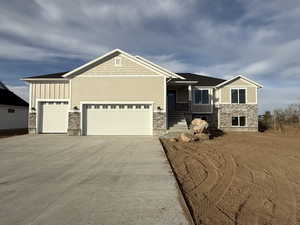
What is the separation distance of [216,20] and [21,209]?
44.0 feet

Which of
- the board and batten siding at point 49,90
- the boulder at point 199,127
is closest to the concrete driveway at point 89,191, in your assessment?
the boulder at point 199,127

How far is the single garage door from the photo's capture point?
14562 millimetres

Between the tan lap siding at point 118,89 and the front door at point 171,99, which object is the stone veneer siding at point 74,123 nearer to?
the tan lap siding at point 118,89

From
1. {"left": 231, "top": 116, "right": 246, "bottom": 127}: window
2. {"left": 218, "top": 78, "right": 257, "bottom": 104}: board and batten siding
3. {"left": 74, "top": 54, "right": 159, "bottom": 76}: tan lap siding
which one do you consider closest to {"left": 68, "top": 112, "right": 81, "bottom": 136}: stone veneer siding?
{"left": 74, "top": 54, "right": 159, "bottom": 76}: tan lap siding

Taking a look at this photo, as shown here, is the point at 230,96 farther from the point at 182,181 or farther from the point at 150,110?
the point at 182,181

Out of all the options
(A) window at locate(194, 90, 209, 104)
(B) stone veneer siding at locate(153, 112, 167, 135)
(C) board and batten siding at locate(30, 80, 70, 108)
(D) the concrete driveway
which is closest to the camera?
(D) the concrete driveway

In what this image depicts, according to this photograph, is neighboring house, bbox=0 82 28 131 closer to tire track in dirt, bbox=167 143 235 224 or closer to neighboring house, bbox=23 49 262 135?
neighboring house, bbox=23 49 262 135

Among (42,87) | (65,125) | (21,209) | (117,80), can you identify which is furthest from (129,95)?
(21,209)

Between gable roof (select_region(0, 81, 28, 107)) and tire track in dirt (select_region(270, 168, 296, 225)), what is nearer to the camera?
tire track in dirt (select_region(270, 168, 296, 225))

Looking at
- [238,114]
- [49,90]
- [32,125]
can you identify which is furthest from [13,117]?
[238,114]

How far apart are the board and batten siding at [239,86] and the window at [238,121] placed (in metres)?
1.54

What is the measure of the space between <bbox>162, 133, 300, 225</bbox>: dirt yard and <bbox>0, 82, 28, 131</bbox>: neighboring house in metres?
18.6

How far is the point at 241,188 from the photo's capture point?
4.77 m

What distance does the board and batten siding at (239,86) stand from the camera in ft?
63.0
